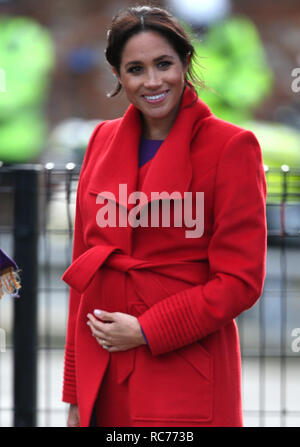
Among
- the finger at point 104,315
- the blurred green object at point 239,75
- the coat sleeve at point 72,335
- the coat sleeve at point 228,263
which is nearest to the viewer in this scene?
the coat sleeve at point 228,263

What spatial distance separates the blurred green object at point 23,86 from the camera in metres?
20.5

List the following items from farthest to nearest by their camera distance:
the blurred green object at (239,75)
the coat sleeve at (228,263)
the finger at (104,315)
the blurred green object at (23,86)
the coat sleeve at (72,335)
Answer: the blurred green object at (23,86)
the blurred green object at (239,75)
the coat sleeve at (72,335)
the finger at (104,315)
the coat sleeve at (228,263)

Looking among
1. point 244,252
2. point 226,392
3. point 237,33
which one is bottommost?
point 226,392

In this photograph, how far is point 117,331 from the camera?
2.31 metres

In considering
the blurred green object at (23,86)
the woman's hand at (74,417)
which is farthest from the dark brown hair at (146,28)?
the blurred green object at (23,86)

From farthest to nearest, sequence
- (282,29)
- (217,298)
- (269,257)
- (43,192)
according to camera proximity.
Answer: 1. (282,29)
2. (269,257)
3. (43,192)
4. (217,298)

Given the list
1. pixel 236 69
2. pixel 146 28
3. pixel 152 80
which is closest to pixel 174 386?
pixel 152 80

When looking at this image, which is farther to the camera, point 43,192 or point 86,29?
point 86,29

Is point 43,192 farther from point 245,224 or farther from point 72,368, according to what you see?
point 245,224

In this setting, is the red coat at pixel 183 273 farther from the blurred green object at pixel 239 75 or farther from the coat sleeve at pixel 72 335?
the blurred green object at pixel 239 75

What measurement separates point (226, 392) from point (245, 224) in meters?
0.48

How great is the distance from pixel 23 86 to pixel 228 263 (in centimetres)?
2011

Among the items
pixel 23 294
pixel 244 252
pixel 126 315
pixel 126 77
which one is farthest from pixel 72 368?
pixel 23 294

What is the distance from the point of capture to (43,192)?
3777 mm
